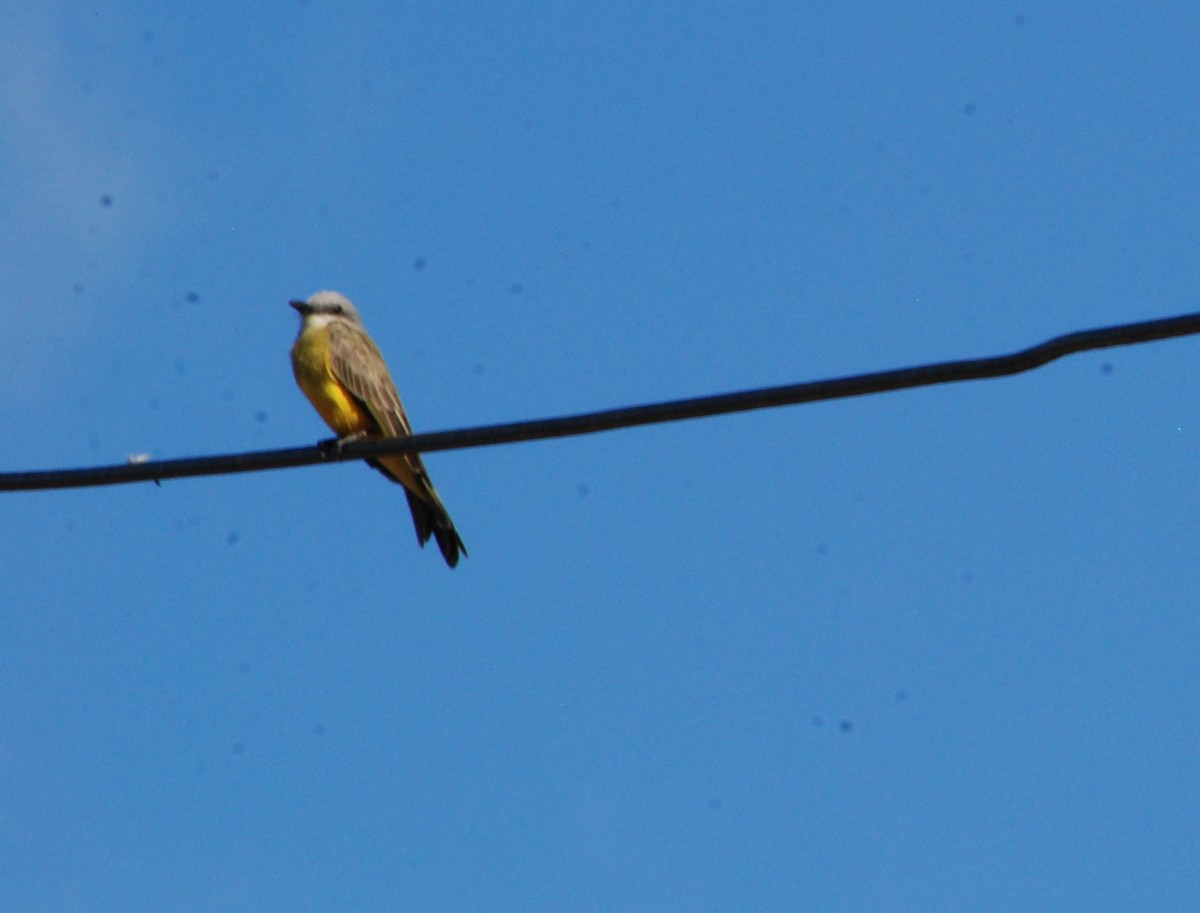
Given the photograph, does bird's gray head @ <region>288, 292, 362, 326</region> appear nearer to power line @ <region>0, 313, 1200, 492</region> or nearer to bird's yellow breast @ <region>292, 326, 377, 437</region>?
bird's yellow breast @ <region>292, 326, 377, 437</region>

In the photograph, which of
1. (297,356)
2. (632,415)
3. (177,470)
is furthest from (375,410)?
(632,415)

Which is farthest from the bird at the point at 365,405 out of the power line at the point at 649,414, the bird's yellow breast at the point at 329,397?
the power line at the point at 649,414

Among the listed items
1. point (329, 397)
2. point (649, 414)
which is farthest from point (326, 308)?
point (649, 414)

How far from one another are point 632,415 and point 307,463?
1258 millimetres

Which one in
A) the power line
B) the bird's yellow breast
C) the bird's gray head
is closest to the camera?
the power line

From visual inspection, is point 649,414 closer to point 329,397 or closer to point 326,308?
point 329,397

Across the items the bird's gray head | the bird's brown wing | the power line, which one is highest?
the bird's gray head

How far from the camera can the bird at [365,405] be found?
967 centimetres

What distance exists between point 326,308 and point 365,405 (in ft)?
4.43

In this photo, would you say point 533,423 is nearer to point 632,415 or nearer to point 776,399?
point 632,415

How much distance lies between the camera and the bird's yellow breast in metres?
9.88

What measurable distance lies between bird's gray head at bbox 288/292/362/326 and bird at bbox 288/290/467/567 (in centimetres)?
35

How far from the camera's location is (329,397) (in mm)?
9875

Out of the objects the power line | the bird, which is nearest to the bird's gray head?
the bird
